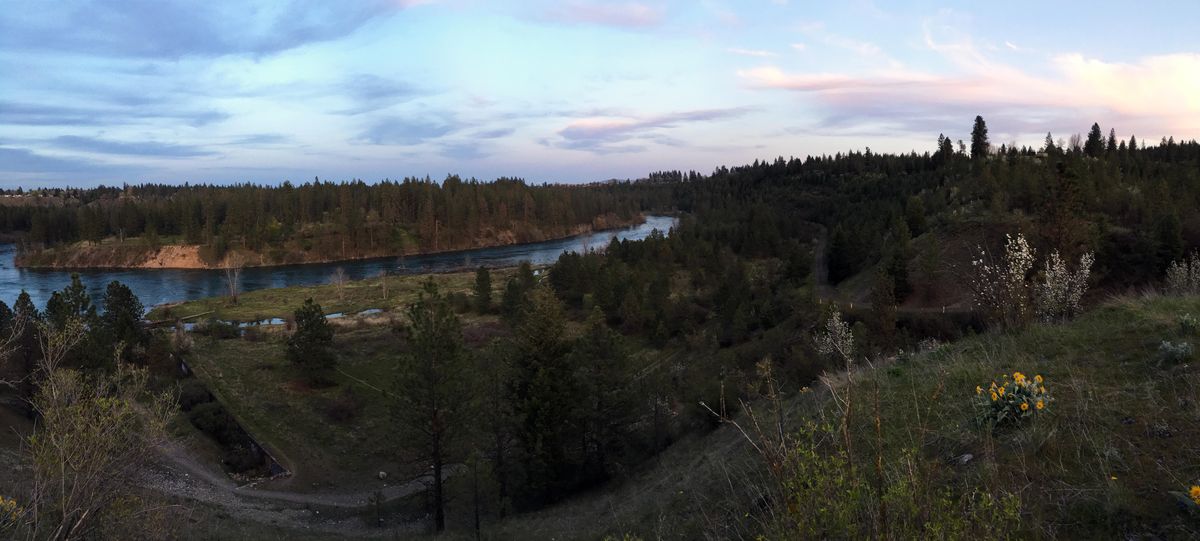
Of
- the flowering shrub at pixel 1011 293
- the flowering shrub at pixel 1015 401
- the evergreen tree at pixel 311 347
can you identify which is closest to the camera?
the flowering shrub at pixel 1015 401

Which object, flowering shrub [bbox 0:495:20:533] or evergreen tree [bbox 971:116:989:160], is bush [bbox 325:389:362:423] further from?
evergreen tree [bbox 971:116:989:160]

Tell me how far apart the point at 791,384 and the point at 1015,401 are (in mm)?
15479

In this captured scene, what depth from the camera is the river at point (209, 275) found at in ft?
235

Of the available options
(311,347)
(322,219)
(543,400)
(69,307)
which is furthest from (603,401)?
(322,219)

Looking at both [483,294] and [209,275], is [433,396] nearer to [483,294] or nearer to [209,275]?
[483,294]

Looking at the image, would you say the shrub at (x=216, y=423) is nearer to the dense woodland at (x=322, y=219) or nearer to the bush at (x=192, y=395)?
the bush at (x=192, y=395)

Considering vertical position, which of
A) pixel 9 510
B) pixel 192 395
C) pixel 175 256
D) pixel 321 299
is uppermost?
pixel 9 510

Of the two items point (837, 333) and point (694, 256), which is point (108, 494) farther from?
point (694, 256)

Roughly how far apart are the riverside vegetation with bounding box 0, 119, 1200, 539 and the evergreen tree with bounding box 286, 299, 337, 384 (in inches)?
5.4

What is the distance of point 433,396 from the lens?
70.5 ft

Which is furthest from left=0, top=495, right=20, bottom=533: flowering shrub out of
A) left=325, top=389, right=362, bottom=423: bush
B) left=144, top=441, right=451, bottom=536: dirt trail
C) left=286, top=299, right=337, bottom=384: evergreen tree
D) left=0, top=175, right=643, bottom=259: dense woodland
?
left=0, top=175, right=643, bottom=259: dense woodland

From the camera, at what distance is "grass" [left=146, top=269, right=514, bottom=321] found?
58613mm

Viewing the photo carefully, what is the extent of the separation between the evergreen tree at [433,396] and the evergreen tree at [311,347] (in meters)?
15.8

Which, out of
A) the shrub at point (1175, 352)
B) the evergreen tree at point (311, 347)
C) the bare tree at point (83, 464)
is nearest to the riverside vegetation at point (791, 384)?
the shrub at point (1175, 352)
